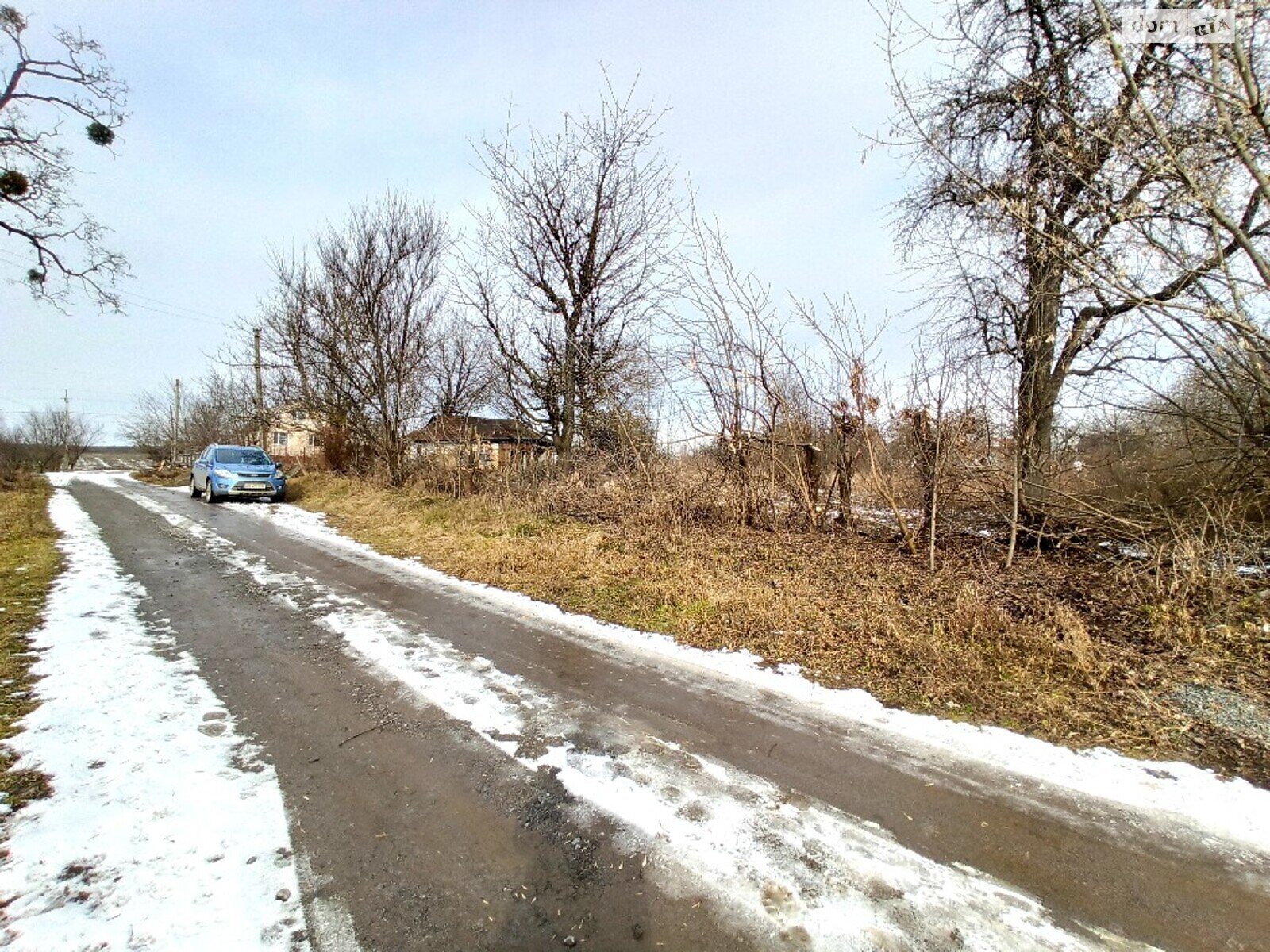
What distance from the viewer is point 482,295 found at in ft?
44.0

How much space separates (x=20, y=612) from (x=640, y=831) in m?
6.13

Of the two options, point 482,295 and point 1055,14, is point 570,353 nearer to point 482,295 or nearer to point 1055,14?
point 482,295

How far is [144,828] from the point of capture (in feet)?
7.46

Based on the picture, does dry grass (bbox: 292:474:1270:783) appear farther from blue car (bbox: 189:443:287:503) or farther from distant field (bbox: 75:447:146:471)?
distant field (bbox: 75:447:146:471)

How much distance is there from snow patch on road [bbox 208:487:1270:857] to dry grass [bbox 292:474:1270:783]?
15 cm

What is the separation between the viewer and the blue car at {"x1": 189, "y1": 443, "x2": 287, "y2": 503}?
48.7 ft

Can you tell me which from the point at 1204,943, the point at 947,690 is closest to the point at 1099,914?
the point at 1204,943

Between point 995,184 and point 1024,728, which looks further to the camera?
point 995,184

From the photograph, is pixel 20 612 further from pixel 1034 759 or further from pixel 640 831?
pixel 1034 759

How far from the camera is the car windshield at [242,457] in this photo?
1548 cm

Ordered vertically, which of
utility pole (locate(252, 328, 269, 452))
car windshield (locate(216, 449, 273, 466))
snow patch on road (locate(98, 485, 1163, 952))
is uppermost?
utility pole (locate(252, 328, 269, 452))

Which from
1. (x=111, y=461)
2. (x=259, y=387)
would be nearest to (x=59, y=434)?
(x=111, y=461)

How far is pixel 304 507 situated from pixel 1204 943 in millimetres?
16309

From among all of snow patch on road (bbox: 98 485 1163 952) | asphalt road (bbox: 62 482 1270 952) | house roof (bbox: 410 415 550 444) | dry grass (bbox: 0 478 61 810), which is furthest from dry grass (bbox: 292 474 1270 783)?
house roof (bbox: 410 415 550 444)
